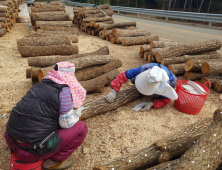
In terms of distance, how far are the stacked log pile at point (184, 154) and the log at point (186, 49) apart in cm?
331

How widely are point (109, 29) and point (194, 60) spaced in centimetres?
612

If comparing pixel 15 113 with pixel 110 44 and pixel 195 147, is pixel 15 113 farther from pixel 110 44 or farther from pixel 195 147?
pixel 110 44

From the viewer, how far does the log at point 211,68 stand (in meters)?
4.60

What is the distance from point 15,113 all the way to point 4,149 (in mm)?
1277

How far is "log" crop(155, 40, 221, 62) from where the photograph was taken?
5.51 m

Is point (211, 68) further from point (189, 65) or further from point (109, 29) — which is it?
point (109, 29)

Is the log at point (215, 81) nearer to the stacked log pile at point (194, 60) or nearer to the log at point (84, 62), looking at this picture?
the stacked log pile at point (194, 60)

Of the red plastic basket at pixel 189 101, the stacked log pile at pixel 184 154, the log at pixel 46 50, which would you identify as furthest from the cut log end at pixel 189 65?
the log at pixel 46 50

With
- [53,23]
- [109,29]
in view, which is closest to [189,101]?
[109,29]

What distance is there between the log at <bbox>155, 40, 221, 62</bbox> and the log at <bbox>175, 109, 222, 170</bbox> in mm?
3796

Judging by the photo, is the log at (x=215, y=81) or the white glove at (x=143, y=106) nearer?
the white glove at (x=143, y=106)

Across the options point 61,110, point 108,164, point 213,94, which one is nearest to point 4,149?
point 61,110

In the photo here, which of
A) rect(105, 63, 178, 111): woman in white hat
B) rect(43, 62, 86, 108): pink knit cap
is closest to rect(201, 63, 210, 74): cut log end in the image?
rect(105, 63, 178, 111): woman in white hat

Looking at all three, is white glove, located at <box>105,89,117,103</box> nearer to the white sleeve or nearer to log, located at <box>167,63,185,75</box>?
the white sleeve
